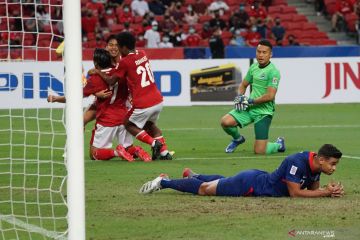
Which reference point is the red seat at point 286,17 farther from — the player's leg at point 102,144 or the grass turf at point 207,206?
the player's leg at point 102,144

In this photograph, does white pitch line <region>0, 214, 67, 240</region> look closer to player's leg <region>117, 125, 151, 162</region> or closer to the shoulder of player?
the shoulder of player

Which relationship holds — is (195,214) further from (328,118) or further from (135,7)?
(135,7)

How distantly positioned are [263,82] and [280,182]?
5804 mm

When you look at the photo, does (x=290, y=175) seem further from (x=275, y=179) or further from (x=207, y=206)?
(x=207, y=206)

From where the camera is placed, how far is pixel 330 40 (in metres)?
35.0

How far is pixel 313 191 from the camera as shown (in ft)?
34.6

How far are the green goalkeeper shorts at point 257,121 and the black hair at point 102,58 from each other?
7.68 feet

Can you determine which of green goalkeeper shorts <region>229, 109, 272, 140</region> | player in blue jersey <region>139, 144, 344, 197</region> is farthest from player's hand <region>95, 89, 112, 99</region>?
player in blue jersey <region>139, 144, 344, 197</region>

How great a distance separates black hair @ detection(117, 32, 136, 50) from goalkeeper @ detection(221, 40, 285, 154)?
2319 millimetres

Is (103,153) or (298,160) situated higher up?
(298,160)

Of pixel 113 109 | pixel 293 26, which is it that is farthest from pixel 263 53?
pixel 293 26

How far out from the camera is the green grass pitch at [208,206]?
29.6 feet

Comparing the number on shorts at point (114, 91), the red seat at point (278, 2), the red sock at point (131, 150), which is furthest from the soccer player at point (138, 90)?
the red seat at point (278, 2)

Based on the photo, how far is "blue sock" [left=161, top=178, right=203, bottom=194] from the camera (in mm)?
11016
